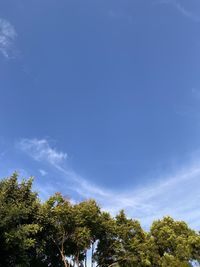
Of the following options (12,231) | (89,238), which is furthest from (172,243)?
(12,231)

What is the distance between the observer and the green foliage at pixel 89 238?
27.5 m

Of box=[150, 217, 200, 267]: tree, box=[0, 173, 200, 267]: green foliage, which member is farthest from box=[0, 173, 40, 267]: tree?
box=[150, 217, 200, 267]: tree

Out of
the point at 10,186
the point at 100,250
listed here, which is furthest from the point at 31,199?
the point at 100,250

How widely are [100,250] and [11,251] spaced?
17.3 m

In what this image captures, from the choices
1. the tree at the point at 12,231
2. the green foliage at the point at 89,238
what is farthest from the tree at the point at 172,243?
the tree at the point at 12,231

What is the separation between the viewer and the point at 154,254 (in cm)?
3897

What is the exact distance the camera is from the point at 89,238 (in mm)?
34125

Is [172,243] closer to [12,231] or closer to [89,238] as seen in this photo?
[89,238]

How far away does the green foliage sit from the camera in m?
27.5

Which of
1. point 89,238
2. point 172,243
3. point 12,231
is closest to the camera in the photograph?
point 12,231

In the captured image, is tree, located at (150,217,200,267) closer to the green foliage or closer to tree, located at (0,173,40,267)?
the green foliage

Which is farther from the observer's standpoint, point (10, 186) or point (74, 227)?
point (74, 227)

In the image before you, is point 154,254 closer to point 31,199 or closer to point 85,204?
point 85,204

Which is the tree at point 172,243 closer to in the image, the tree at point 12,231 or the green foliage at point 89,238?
the green foliage at point 89,238
